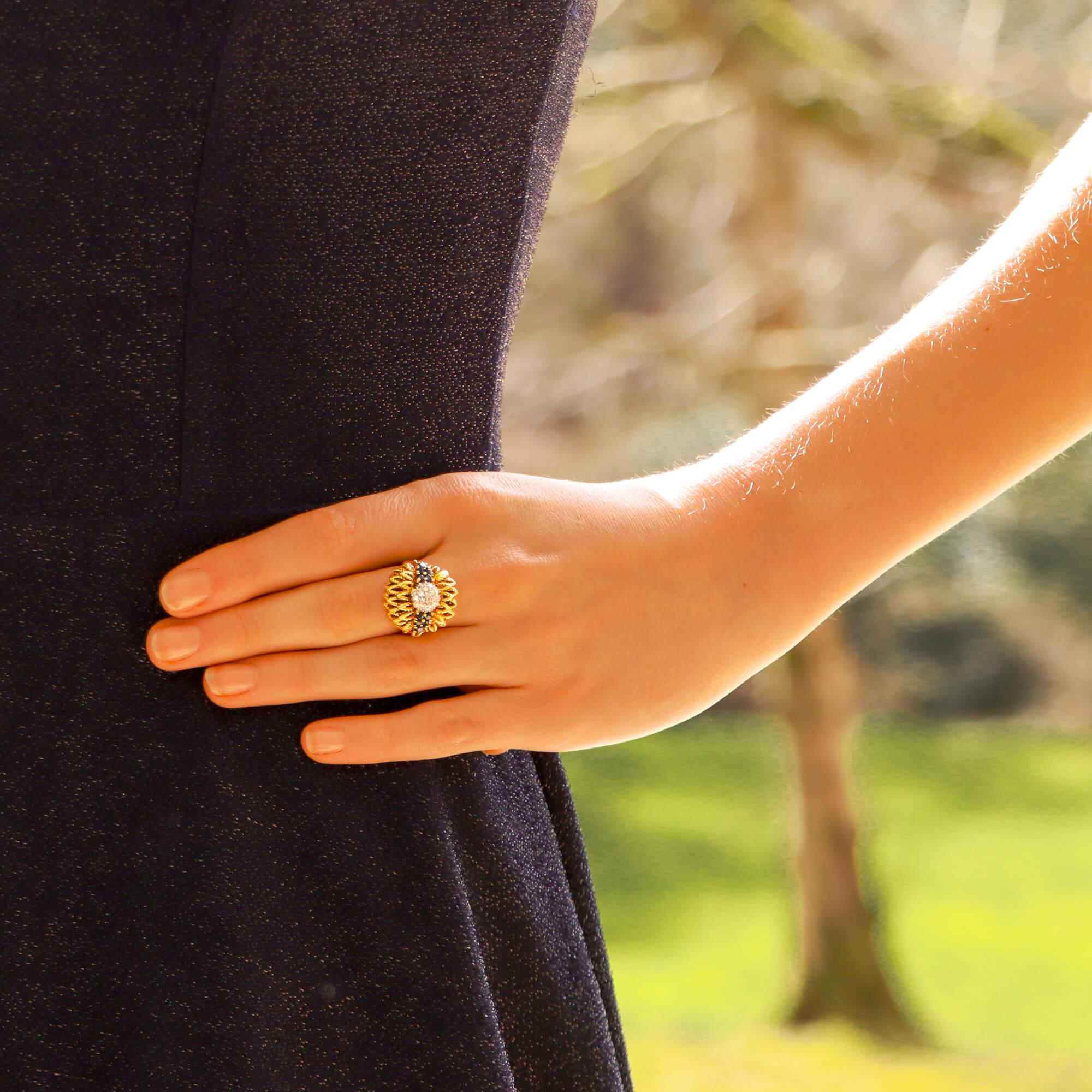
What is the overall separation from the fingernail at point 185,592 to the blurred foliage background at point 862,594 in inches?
110

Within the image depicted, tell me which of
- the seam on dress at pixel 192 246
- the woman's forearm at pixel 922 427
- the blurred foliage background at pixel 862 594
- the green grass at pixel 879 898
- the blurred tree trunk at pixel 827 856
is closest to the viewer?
the seam on dress at pixel 192 246

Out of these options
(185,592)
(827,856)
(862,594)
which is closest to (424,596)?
(185,592)

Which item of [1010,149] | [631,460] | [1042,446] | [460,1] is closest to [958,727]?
[631,460]

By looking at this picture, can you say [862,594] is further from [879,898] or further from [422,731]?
[422,731]

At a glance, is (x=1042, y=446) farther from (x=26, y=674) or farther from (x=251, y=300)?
(x=26, y=674)

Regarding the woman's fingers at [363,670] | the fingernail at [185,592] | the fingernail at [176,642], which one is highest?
the fingernail at [185,592]

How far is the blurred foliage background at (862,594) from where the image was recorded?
3.12 m

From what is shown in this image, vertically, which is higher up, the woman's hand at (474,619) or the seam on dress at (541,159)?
the seam on dress at (541,159)

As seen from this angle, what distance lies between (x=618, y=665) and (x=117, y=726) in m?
0.24

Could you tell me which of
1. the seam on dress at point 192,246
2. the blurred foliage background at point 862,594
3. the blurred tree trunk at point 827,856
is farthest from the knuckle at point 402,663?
the blurred tree trunk at point 827,856

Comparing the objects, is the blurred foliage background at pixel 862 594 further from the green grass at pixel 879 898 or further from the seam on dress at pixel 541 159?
the seam on dress at pixel 541 159

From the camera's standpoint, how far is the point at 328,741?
54cm

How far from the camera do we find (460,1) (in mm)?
537

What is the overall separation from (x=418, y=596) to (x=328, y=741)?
0.08 m
